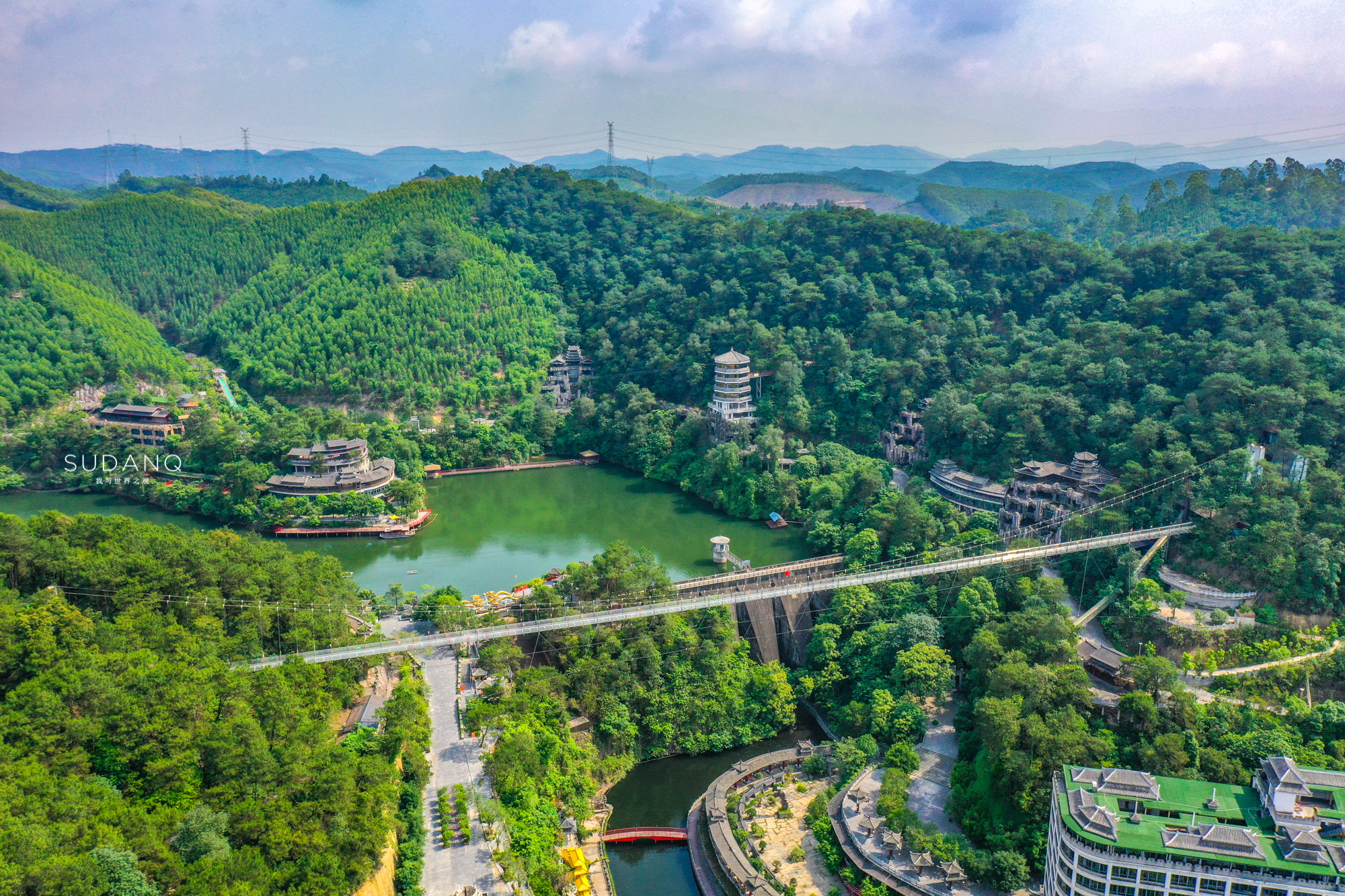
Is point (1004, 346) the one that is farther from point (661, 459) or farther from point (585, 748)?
point (585, 748)

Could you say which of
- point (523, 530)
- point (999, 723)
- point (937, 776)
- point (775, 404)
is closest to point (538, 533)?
point (523, 530)

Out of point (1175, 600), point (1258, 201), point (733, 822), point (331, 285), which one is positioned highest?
point (1258, 201)

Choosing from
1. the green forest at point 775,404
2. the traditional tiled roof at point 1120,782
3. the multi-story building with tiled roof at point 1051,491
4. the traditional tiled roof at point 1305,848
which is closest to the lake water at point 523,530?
the green forest at point 775,404

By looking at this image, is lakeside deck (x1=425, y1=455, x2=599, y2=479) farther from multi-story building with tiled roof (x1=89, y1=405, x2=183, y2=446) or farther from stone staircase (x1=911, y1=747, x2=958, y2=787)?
stone staircase (x1=911, y1=747, x2=958, y2=787)

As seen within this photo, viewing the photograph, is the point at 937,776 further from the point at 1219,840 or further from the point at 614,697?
the point at 614,697

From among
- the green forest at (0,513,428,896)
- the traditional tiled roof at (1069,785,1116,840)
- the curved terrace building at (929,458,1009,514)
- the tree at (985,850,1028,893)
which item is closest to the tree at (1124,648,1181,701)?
the tree at (985,850,1028,893)

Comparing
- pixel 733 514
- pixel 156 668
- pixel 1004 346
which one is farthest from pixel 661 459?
pixel 156 668
